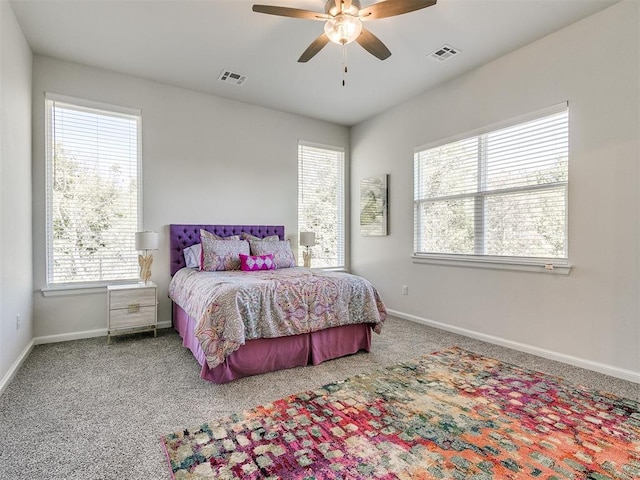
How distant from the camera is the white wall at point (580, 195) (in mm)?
2744

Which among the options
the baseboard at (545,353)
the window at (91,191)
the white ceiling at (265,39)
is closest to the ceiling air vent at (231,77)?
the white ceiling at (265,39)

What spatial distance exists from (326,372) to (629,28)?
3.82 metres

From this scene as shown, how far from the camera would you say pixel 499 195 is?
12.1 feet

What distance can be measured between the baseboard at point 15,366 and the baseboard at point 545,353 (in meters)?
4.25

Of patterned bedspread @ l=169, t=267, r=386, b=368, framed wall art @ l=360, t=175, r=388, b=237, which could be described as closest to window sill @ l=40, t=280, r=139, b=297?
patterned bedspread @ l=169, t=267, r=386, b=368

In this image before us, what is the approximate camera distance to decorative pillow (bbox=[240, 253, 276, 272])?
3.92m

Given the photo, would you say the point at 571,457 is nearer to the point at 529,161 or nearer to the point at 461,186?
the point at 529,161

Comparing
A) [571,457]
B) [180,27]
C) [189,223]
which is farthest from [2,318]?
[571,457]

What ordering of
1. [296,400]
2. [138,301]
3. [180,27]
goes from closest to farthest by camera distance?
[296,400] → [180,27] → [138,301]

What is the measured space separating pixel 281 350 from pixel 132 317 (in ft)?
6.29

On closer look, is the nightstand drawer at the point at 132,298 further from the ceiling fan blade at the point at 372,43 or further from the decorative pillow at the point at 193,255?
the ceiling fan blade at the point at 372,43

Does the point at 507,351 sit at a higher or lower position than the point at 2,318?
lower

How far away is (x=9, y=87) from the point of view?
108 inches

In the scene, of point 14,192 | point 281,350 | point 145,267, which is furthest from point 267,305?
point 14,192
